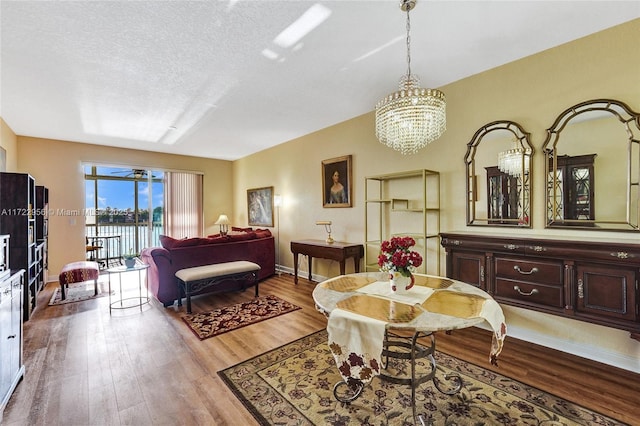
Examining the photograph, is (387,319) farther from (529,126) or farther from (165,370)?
(529,126)

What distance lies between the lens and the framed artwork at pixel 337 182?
4500 mm

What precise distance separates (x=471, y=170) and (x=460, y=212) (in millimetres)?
479

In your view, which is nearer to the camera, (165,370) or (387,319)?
(387,319)

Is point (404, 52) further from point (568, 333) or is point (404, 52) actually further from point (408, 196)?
point (568, 333)

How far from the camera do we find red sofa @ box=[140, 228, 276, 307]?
379 centimetres

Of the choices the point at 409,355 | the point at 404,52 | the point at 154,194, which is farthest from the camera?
the point at 154,194

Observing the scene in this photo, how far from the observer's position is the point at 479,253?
2.74 metres

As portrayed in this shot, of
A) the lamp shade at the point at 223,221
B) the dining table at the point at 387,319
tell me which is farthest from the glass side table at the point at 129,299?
the dining table at the point at 387,319

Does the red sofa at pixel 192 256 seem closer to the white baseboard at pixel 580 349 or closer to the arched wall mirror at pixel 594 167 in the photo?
the white baseboard at pixel 580 349

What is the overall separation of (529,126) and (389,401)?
2.75 meters

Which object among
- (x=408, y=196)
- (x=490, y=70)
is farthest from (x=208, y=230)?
(x=490, y=70)

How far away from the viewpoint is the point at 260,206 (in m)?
6.54

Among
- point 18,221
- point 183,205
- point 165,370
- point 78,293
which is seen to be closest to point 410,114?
point 165,370

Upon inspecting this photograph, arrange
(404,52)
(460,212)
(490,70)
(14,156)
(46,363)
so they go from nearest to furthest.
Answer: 1. (46,363)
2. (404,52)
3. (490,70)
4. (460,212)
5. (14,156)
